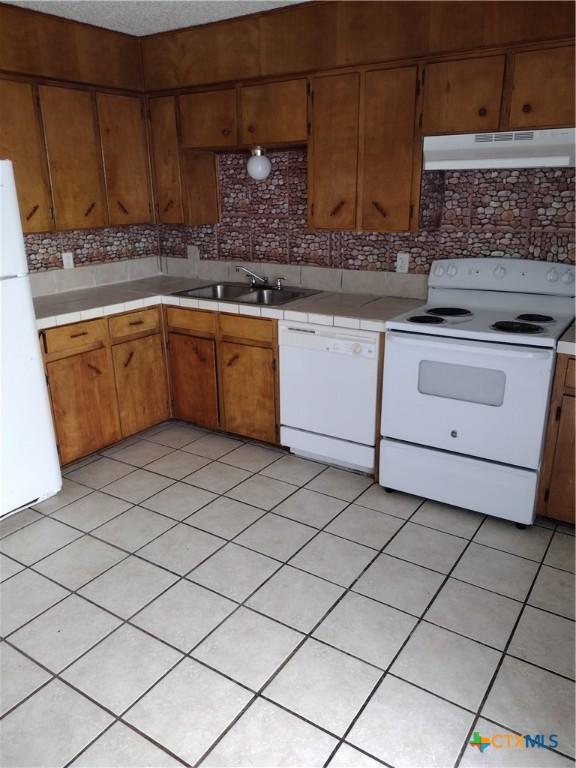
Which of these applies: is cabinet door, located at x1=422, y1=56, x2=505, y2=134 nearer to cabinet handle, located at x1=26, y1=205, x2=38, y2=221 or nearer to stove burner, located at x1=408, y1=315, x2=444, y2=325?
stove burner, located at x1=408, y1=315, x2=444, y2=325

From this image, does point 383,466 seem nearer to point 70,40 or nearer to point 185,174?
point 185,174

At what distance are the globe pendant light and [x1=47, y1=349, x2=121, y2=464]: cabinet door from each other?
139 cm

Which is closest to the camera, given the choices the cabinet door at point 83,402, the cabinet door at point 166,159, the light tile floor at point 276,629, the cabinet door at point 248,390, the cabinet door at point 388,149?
the light tile floor at point 276,629

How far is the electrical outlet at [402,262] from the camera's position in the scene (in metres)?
3.31

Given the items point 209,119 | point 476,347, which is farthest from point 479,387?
point 209,119

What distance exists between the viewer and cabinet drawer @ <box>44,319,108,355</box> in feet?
9.86

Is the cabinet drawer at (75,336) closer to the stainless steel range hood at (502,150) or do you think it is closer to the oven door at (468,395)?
the oven door at (468,395)

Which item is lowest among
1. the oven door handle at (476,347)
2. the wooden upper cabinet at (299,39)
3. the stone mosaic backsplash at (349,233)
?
the oven door handle at (476,347)

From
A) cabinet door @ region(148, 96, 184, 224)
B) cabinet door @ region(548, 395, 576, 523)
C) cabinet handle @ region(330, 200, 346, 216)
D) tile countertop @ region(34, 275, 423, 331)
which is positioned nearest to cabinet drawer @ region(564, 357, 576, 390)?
cabinet door @ region(548, 395, 576, 523)

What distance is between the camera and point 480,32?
2.57 m

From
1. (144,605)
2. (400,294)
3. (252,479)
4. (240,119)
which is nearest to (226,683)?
(144,605)

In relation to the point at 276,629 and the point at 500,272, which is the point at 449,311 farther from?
the point at 276,629

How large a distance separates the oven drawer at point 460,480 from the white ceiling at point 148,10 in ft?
7.90

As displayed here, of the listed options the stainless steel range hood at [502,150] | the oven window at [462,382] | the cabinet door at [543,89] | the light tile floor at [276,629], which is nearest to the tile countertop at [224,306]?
the oven window at [462,382]
